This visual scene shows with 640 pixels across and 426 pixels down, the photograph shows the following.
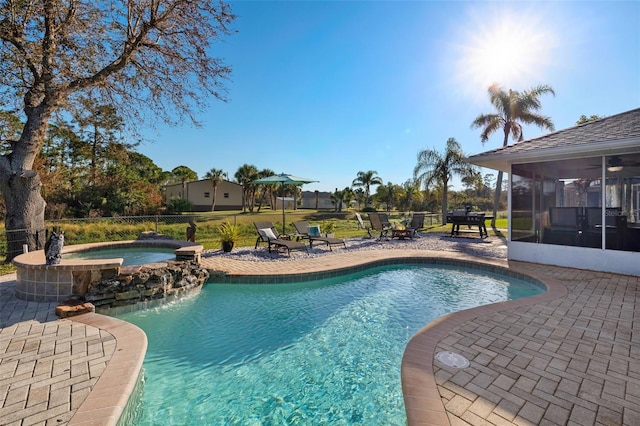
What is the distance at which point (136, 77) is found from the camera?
8.71 m

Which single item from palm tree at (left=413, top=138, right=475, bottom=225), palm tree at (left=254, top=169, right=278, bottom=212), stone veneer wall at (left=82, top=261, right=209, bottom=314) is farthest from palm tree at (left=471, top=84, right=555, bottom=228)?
palm tree at (left=254, top=169, right=278, bottom=212)

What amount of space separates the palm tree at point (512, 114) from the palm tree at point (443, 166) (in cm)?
206

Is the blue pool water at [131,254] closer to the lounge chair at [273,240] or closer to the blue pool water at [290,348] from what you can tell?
the lounge chair at [273,240]

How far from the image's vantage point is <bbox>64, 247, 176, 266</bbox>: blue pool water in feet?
25.7

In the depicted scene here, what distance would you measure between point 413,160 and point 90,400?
21.4m

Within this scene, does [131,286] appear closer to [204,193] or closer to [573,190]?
[573,190]

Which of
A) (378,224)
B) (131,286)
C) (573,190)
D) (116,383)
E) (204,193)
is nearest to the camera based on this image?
(116,383)

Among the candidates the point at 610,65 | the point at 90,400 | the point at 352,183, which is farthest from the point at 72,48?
the point at 352,183

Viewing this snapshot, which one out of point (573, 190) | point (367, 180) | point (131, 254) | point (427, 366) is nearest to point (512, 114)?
point (573, 190)

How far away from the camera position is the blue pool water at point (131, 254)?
308 inches

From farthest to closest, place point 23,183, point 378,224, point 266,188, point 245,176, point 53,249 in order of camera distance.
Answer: point 266,188 → point 245,176 → point 378,224 → point 23,183 → point 53,249

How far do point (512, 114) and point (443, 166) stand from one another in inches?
197

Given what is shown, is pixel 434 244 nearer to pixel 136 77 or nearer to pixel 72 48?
pixel 136 77

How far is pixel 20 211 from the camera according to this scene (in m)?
7.58
